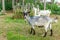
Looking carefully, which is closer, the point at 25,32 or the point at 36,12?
the point at 25,32

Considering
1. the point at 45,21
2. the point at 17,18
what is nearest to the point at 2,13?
the point at 17,18

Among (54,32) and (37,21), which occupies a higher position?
(37,21)

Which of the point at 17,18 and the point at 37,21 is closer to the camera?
the point at 37,21

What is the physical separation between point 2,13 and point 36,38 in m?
6.69

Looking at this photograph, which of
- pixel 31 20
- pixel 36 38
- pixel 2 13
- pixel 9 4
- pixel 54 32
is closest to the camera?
pixel 36 38

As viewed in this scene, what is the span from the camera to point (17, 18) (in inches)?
433

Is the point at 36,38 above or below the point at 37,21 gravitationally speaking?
below

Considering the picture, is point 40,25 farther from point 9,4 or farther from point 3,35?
point 9,4

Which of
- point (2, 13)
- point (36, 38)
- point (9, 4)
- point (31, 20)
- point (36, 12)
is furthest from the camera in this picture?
point (9, 4)

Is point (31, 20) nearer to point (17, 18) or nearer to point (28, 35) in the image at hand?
point (28, 35)

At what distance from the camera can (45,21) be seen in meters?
6.78

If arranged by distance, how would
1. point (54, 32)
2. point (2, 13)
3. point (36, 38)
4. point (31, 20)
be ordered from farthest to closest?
point (2, 13)
point (54, 32)
point (31, 20)
point (36, 38)

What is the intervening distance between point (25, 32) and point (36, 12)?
3478 mm

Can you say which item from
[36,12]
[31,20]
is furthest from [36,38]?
[36,12]
